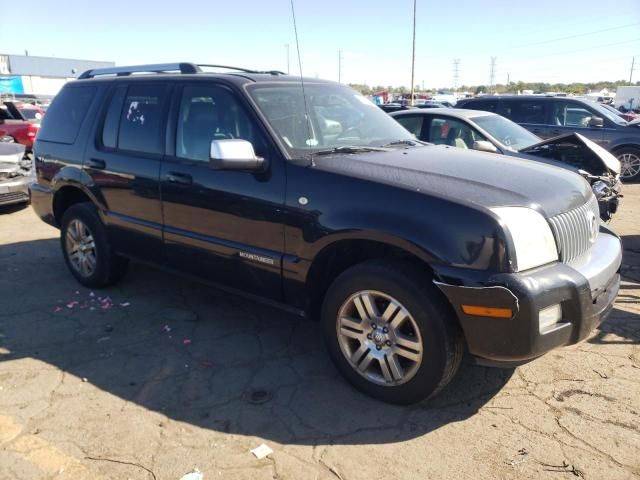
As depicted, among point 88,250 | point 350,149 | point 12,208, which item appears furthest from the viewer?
point 12,208

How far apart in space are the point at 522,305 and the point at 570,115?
366 inches

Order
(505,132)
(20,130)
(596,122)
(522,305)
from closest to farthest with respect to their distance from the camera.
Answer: (522,305) → (505,132) → (596,122) → (20,130)

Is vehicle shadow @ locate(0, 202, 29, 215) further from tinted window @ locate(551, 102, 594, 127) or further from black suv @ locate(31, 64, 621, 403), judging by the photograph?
tinted window @ locate(551, 102, 594, 127)

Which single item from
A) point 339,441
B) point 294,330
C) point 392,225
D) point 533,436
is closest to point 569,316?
point 533,436

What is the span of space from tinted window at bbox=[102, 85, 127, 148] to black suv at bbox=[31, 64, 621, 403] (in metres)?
0.02

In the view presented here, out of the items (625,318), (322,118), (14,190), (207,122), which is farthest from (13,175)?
(625,318)

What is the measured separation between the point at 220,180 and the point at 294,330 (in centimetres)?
132

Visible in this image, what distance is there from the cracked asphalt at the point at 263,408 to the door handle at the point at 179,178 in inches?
45.6

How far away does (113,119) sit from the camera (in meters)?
4.42

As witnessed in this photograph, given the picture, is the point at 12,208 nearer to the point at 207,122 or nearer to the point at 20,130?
the point at 20,130

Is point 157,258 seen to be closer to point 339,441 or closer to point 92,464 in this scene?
point 92,464

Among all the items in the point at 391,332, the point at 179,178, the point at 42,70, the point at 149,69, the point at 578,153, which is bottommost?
the point at 391,332

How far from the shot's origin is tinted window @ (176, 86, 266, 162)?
11.6 feet

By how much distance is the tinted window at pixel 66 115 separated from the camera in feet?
15.5
